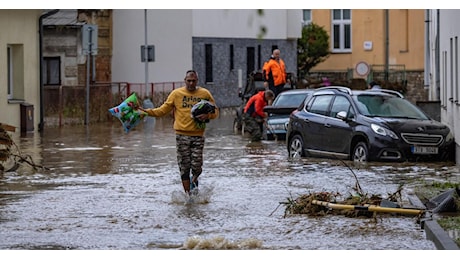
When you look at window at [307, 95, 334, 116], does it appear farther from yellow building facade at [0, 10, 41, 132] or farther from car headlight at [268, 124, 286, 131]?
yellow building facade at [0, 10, 41, 132]

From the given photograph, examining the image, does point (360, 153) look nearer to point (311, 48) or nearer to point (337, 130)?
point (337, 130)

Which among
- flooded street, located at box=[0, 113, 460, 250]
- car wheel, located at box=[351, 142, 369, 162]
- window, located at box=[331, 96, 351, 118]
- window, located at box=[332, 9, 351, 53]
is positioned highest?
window, located at box=[332, 9, 351, 53]

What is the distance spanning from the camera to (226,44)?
56.0 meters

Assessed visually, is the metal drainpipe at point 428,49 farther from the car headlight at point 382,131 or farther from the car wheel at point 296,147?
the car headlight at point 382,131

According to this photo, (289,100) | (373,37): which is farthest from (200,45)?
(289,100)

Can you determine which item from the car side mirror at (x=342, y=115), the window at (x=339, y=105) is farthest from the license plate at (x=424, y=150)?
the window at (x=339, y=105)

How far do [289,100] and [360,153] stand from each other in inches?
370

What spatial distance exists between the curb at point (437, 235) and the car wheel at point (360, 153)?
28.9 feet

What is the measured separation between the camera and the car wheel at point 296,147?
81.3 feet

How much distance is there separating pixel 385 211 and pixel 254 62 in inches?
1785

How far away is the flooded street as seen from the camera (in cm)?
1270

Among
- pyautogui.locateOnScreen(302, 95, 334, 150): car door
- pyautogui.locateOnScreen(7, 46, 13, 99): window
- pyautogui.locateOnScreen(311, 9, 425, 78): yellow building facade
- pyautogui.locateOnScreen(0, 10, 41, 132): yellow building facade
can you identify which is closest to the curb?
pyautogui.locateOnScreen(302, 95, 334, 150): car door

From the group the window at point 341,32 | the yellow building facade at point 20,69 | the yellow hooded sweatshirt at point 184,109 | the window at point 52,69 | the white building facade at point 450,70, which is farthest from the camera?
the window at point 341,32

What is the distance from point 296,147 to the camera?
2494 centimetres
